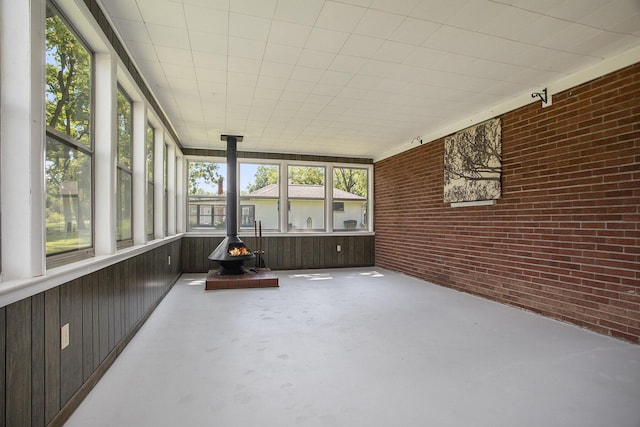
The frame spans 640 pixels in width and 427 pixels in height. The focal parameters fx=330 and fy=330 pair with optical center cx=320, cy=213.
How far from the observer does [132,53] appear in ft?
10.8

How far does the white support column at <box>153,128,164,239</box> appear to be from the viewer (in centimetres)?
489

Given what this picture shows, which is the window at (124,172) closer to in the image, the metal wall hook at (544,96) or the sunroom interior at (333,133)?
the sunroom interior at (333,133)

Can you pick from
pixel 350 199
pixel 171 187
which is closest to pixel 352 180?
pixel 350 199

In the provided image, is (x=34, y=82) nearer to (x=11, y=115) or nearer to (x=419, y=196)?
(x=11, y=115)

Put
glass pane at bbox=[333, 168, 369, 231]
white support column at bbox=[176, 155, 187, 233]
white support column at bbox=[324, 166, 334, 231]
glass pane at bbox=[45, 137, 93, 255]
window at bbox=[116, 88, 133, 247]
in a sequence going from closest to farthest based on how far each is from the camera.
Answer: glass pane at bbox=[45, 137, 93, 255] < window at bbox=[116, 88, 133, 247] < white support column at bbox=[176, 155, 187, 233] < white support column at bbox=[324, 166, 334, 231] < glass pane at bbox=[333, 168, 369, 231]

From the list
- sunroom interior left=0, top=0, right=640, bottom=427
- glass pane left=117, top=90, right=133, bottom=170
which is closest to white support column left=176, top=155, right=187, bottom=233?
sunroom interior left=0, top=0, right=640, bottom=427

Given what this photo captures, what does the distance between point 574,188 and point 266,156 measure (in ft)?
19.2

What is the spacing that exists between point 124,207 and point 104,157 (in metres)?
0.96

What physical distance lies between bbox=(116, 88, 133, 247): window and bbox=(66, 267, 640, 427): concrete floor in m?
1.06

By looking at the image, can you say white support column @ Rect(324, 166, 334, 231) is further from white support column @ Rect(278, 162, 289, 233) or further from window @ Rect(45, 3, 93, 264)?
window @ Rect(45, 3, 93, 264)

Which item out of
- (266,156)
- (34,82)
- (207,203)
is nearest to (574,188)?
(34,82)

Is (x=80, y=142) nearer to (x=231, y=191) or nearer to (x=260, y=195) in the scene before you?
(x=231, y=191)

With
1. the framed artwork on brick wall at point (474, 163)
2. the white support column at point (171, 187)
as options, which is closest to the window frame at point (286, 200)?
the white support column at point (171, 187)

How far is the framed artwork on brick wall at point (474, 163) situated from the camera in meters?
4.72
